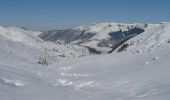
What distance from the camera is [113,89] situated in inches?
1220

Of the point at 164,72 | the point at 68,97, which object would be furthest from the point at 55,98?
the point at 164,72

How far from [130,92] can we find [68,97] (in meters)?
6.03

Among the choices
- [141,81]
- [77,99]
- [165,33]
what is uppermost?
[165,33]

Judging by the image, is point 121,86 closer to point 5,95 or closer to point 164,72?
point 164,72

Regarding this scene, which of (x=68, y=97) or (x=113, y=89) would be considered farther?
(x=113, y=89)

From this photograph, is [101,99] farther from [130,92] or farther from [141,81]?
[141,81]

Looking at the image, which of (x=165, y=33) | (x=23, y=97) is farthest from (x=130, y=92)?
(x=165, y=33)

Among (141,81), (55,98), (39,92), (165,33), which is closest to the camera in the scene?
(55,98)

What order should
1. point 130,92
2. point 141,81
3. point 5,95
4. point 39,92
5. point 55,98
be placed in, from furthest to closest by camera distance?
point 141,81
point 130,92
point 39,92
point 55,98
point 5,95

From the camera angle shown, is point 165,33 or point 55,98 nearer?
point 55,98

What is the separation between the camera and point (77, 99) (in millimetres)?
22141

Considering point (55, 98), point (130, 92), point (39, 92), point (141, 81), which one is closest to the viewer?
point (55, 98)

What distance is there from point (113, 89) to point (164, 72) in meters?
4.44

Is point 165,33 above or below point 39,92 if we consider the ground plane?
above
